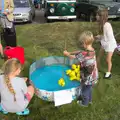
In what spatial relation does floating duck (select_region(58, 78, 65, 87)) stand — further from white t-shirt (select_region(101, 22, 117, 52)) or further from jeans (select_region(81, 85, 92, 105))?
white t-shirt (select_region(101, 22, 117, 52))

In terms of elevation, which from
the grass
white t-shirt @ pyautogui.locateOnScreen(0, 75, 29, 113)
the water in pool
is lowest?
the grass

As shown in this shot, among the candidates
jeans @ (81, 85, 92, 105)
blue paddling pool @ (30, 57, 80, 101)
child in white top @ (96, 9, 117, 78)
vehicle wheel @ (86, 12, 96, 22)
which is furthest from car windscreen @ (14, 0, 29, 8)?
jeans @ (81, 85, 92, 105)

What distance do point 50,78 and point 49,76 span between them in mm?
87

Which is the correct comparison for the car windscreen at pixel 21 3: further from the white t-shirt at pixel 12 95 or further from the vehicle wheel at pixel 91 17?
the white t-shirt at pixel 12 95

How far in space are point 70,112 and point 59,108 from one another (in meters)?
0.19

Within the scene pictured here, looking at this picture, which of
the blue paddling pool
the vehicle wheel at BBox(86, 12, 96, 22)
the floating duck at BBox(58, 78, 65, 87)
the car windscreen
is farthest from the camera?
the car windscreen

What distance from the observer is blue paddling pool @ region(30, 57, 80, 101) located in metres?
3.52

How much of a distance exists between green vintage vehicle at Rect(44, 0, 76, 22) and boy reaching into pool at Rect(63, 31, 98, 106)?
6993mm

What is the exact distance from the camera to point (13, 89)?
271 centimetres

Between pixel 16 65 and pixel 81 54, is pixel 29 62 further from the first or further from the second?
pixel 16 65

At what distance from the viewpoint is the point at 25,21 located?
1013 centimetres

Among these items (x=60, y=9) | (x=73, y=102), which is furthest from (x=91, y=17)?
(x=73, y=102)

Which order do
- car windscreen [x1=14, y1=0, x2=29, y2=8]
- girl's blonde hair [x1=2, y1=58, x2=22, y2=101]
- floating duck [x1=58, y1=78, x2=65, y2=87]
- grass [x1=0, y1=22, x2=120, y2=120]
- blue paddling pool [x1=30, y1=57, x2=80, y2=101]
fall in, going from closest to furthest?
girl's blonde hair [x1=2, y1=58, x2=22, y2=101], grass [x1=0, y1=22, x2=120, y2=120], blue paddling pool [x1=30, y1=57, x2=80, y2=101], floating duck [x1=58, y1=78, x2=65, y2=87], car windscreen [x1=14, y1=0, x2=29, y2=8]

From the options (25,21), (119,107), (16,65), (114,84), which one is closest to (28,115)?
(16,65)
